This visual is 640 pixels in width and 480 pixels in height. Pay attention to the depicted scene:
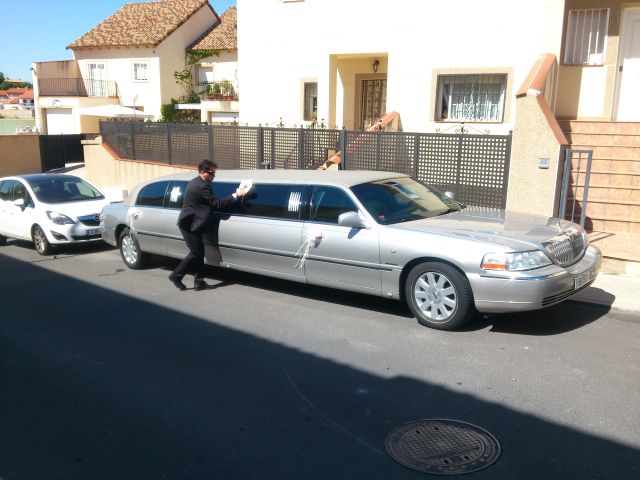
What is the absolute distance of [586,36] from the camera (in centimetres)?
1269

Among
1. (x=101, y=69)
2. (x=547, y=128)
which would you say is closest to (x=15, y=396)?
(x=547, y=128)

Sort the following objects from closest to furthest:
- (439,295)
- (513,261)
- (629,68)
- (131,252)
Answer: (513,261)
(439,295)
(131,252)
(629,68)

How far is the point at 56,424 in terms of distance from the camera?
4.43m

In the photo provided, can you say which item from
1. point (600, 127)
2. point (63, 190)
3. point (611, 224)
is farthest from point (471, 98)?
point (63, 190)

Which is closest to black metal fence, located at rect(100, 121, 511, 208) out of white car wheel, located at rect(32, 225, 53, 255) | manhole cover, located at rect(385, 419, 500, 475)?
white car wheel, located at rect(32, 225, 53, 255)

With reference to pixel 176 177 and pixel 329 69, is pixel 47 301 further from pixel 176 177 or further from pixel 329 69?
pixel 329 69

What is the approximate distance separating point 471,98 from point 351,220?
822 cm

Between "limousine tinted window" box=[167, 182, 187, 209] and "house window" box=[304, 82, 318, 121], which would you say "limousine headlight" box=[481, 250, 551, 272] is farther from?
"house window" box=[304, 82, 318, 121]

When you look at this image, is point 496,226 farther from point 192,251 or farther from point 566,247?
point 192,251

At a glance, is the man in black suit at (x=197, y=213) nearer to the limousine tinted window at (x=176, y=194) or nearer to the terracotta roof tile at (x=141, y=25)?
the limousine tinted window at (x=176, y=194)

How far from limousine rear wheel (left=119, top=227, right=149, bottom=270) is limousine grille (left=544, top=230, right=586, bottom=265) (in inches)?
250

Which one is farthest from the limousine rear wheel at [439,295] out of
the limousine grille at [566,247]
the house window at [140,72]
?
the house window at [140,72]

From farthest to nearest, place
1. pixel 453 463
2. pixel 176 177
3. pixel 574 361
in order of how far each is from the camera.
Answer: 1. pixel 176 177
2. pixel 574 361
3. pixel 453 463

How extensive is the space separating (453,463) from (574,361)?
217 cm
